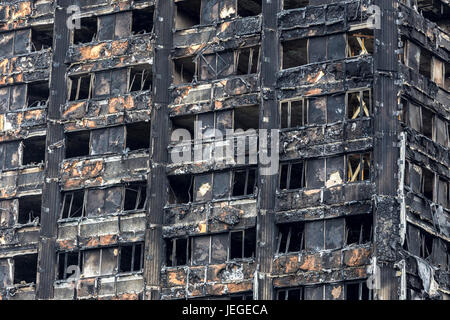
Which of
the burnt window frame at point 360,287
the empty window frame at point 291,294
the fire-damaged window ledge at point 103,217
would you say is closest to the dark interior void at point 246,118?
the fire-damaged window ledge at point 103,217

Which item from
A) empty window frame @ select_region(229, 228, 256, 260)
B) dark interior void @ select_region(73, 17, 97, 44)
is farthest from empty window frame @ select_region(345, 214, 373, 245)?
dark interior void @ select_region(73, 17, 97, 44)

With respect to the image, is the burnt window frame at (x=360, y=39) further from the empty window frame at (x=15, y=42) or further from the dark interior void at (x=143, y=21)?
the empty window frame at (x=15, y=42)

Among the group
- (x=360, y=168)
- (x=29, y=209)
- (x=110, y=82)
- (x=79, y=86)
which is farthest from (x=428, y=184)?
(x=29, y=209)

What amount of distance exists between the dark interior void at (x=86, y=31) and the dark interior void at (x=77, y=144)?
6.46 meters

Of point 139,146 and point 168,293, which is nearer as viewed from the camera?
point 168,293

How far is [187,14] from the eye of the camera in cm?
10125

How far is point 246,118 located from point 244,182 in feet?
13.6

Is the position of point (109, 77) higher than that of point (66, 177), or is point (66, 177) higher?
point (109, 77)

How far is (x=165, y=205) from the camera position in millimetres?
96438

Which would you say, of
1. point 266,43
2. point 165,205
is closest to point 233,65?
point 266,43

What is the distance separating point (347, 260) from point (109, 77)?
20864 millimetres

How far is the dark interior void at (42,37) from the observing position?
105688mm

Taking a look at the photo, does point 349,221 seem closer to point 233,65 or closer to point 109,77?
point 233,65

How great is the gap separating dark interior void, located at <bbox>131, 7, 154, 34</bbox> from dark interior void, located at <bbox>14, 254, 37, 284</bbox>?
15.7 metres
